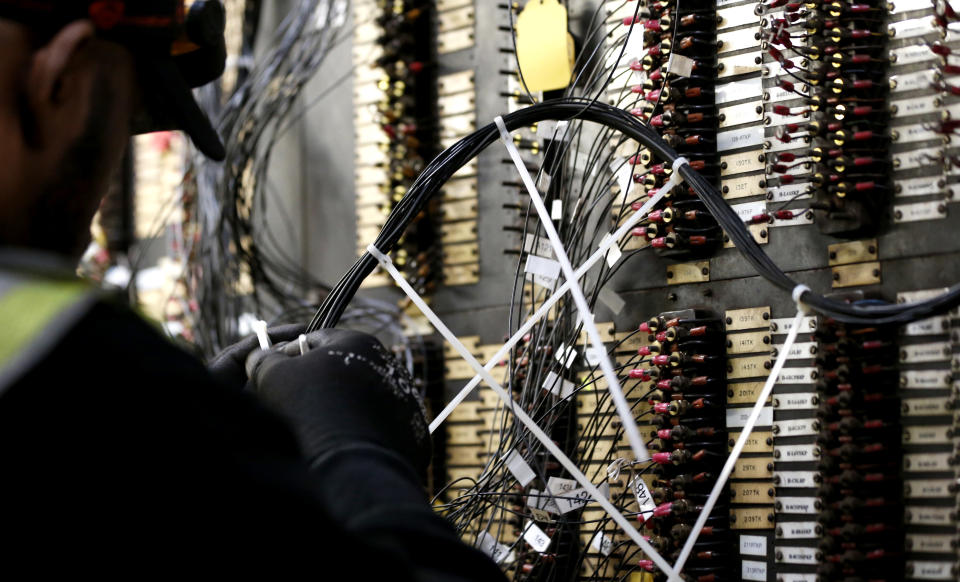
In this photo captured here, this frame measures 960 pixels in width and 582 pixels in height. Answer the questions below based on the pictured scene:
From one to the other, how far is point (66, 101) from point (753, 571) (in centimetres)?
208

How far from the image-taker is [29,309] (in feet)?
2.67

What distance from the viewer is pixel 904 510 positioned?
2275 millimetres

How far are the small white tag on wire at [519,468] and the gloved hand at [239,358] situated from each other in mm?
880

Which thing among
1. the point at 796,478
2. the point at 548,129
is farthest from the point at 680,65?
the point at 796,478

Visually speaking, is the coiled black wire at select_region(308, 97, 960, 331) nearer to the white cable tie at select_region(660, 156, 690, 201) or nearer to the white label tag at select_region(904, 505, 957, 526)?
the white cable tie at select_region(660, 156, 690, 201)

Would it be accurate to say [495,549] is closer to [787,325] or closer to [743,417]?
[743,417]

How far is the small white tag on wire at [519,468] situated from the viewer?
2.62 meters

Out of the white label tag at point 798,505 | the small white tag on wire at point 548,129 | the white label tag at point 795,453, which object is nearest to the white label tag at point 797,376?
the white label tag at point 795,453

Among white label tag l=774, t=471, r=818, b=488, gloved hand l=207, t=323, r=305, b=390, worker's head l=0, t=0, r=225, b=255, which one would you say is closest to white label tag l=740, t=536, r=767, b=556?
white label tag l=774, t=471, r=818, b=488

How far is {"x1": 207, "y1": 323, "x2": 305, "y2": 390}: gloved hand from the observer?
1769 millimetres

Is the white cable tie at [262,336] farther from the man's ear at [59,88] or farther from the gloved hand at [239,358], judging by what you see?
the man's ear at [59,88]

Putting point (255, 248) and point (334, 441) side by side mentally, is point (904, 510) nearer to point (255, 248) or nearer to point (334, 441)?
point (334, 441)

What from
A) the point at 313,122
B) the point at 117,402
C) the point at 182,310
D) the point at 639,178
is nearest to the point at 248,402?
the point at 117,402

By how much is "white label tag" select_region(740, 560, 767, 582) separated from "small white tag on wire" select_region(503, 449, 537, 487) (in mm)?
559
